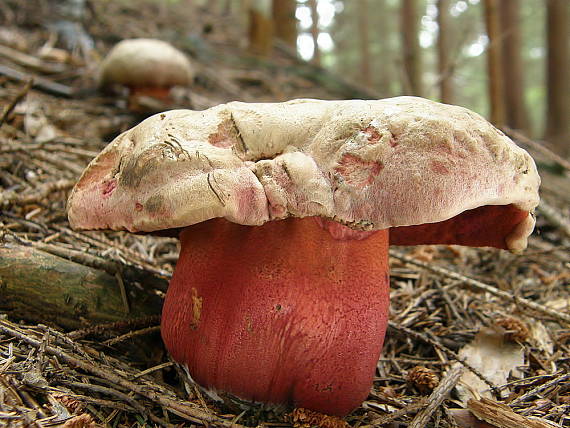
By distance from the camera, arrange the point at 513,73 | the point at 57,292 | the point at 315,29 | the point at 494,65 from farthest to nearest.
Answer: the point at 315,29
the point at 513,73
the point at 494,65
the point at 57,292

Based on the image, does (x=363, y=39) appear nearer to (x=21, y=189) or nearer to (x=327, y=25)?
(x=327, y=25)

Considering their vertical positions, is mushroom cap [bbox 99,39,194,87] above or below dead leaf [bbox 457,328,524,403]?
above

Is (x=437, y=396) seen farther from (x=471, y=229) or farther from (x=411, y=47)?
(x=411, y=47)


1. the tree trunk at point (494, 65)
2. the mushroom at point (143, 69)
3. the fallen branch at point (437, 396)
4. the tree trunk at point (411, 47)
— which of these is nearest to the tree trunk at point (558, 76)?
the tree trunk at point (411, 47)

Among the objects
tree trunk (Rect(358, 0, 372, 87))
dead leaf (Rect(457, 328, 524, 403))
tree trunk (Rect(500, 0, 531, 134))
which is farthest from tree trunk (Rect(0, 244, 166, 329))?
tree trunk (Rect(358, 0, 372, 87))

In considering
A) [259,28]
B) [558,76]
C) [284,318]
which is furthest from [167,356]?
[558,76]

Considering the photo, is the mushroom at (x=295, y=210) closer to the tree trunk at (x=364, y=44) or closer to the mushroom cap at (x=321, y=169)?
the mushroom cap at (x=321, y=169)

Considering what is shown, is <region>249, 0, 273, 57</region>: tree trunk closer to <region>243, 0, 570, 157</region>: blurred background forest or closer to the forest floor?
<region>243, 0, 570, 157</region>: blurred background forest
